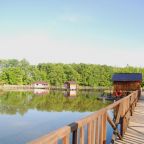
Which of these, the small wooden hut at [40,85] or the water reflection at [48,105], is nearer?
the water reflection at [48,105]

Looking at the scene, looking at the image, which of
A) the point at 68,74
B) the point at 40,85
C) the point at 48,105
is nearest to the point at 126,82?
the point at 48,105

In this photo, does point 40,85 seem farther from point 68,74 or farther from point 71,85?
point 71,85

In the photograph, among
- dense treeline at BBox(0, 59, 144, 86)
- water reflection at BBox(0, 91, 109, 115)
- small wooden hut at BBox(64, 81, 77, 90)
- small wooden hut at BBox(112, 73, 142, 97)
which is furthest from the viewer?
dense treeline at BBox(0, 59, 144, 86)

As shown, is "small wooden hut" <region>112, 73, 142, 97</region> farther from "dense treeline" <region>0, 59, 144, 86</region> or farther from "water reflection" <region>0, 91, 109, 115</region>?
"dense treeline" <region>0, 59, 144, 86</region>

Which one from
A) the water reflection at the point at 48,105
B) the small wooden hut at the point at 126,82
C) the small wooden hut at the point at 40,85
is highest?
the small wooden hut at the point at 126,82

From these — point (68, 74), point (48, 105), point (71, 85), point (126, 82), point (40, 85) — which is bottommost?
point (48, 105)

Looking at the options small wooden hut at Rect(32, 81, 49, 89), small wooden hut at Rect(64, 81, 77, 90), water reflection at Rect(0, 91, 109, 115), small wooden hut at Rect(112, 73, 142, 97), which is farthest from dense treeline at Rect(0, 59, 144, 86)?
small wooden hut at Rect(112, 73, 142, 97)

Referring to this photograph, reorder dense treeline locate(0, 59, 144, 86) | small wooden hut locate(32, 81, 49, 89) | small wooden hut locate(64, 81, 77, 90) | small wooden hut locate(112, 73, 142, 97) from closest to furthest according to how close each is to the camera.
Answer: small wooden hut locate(112, 73, 142, 97), small wooden hut locate(64, 81, 77, 90), small wooden hut locate(32, 81, 49, 89), dense treeline locate(0, 59, 144, 86)

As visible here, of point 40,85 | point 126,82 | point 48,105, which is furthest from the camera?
point 40,85

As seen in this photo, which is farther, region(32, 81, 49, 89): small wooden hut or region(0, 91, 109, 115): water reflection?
region(32, 81, 49, 89): small wooden hut

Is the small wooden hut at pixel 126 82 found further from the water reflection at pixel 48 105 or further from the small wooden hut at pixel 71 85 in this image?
the small wooden hut at pixel 71 85

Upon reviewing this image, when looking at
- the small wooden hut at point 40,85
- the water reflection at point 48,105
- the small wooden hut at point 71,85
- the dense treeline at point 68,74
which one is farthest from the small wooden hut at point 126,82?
the small wooden hut at point 40,85

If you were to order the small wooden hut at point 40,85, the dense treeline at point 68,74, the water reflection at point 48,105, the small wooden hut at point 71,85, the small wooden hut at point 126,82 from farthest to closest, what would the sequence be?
the dense treeline at point 68,74 < the small wooden hut at point 40,85 < the small wooden hut at point 71,85 < the small wooden hut at point 126,82 < the water reflection at point 48,105

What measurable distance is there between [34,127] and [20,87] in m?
72.0
